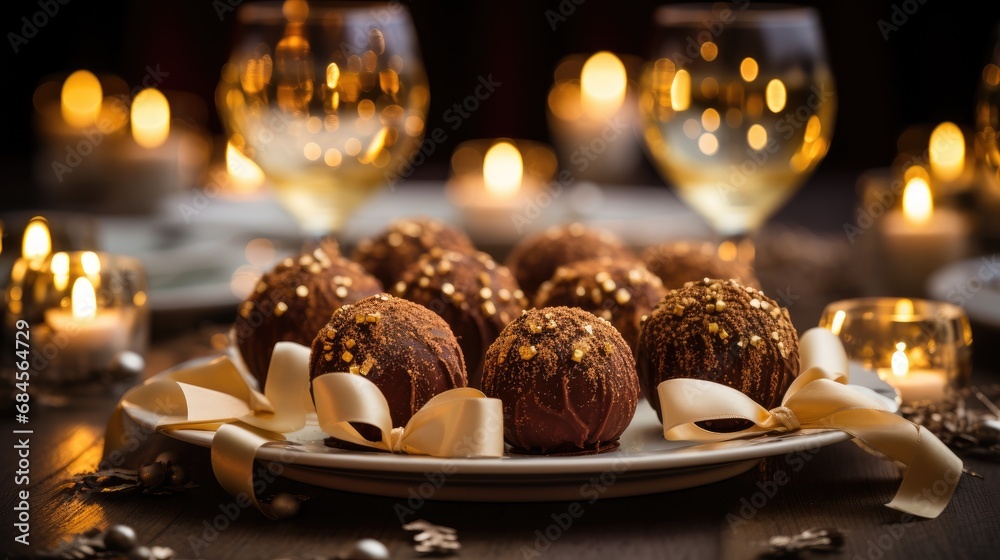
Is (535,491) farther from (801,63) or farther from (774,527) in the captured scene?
(801,63)

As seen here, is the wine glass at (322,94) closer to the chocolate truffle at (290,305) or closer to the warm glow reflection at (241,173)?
the chocolate truffle at (290,305)

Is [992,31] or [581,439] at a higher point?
[992,31]

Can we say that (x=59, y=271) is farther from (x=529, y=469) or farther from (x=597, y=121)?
Answer: (x=597, y=121)

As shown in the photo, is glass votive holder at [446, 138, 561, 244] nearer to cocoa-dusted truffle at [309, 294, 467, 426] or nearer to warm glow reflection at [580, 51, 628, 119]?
warm glow reflection at [580, 51, 628, 119]

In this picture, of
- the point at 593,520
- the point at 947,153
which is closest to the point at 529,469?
the point at 593,520

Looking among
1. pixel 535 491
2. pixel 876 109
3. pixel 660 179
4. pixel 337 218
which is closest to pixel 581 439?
pixel 535 491

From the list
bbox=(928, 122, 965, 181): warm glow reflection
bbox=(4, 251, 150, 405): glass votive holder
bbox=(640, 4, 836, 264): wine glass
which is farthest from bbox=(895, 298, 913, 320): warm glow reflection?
bbox=(928, 122, 965, 181): warm glow reflection
